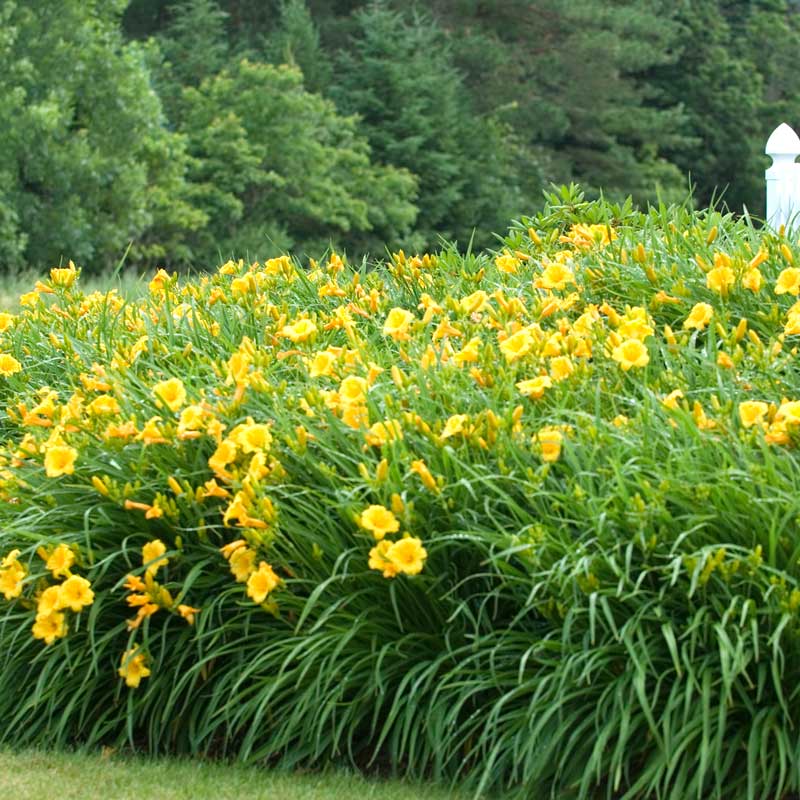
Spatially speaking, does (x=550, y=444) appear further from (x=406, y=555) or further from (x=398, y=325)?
(x=398, y=325)

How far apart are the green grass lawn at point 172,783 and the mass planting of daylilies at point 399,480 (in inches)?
5.5

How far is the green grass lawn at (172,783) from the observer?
3268mm

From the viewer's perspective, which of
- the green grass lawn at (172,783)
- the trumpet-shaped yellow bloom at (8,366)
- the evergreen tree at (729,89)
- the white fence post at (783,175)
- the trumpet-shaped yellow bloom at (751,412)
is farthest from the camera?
the evergreen tree at (729,89)

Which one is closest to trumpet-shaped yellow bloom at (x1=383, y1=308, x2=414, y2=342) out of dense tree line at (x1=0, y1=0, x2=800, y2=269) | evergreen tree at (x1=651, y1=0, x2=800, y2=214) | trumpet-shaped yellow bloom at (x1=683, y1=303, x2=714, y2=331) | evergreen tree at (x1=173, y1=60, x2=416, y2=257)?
trumpet-shaped yellow bloom at (x1=683, y1=303, x2=714, y2=331)

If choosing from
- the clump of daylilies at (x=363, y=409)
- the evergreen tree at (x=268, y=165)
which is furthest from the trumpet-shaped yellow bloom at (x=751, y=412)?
the evergreen tree at (x=268, y=165)

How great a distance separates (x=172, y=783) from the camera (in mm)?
3350

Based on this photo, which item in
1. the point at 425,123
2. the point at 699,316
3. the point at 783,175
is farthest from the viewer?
the point at 425,123

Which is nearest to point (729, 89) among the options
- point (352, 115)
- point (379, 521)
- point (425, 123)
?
point (425, 123)

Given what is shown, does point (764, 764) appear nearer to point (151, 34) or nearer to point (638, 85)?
point (151, 34)

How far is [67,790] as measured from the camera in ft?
10.9

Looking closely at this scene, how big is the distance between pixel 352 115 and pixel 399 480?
2528 cm

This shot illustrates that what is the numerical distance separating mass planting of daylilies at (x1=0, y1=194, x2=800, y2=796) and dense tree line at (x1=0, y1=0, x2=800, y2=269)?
14325 millimetres

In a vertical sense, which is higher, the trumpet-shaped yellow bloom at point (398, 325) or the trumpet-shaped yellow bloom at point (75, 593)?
the trumpet-shaped yellow bloom at point (398, 325)

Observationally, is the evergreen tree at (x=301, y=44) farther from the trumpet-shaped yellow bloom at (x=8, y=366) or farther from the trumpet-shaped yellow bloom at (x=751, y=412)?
the trumpet-shaped yellow bloom at (x=751, y=412)
